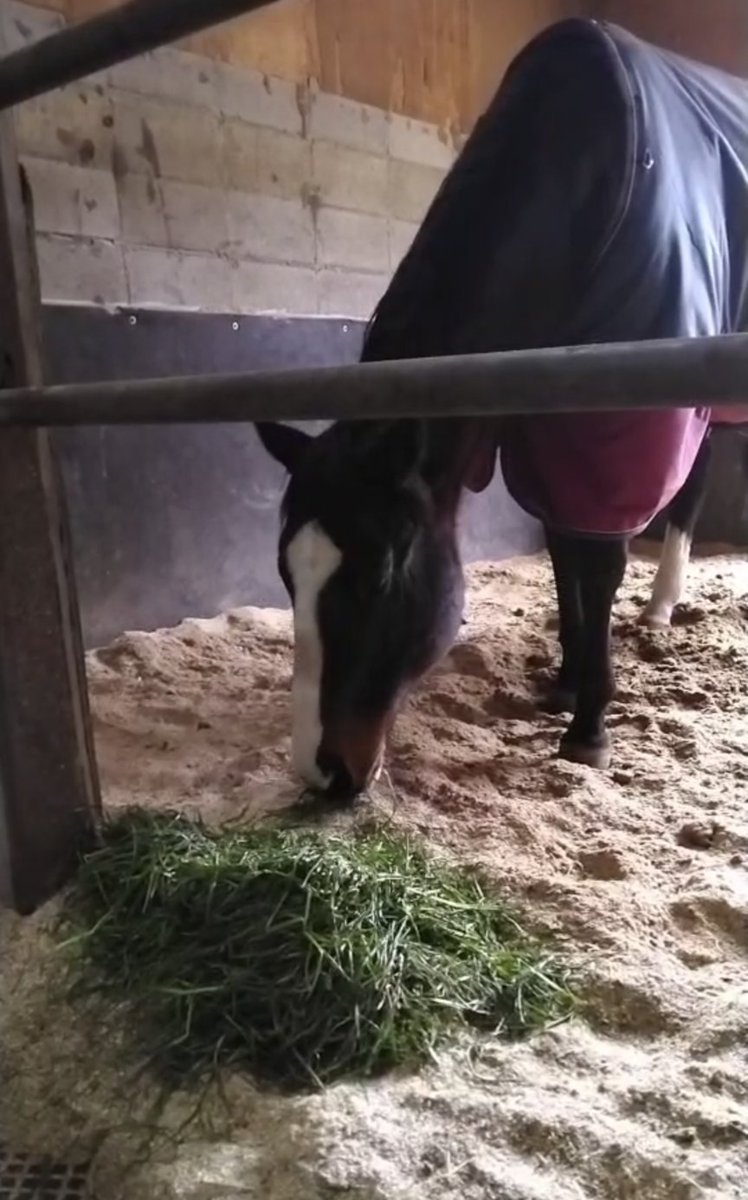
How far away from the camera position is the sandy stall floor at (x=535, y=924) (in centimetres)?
82

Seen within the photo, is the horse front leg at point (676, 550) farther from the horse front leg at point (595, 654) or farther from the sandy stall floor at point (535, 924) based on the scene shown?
the horse front leg at point (595, 654)

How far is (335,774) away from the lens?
140 cm

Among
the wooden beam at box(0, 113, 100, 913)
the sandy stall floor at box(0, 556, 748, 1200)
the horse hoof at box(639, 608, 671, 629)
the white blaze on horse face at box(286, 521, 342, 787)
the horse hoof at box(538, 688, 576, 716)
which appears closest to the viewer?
the sandy stall floor at box(0, 556, 748, 1200)

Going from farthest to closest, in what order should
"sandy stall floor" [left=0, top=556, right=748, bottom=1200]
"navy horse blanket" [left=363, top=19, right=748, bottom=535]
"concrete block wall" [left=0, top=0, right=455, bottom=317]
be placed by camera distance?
"concrete block wall" [left=0, top=0, right=455, bottom=317] → "navy horse blanket" [left=363, top=19, right=748, bottom=535] → "sandy stall floor" [left=0, top=556, right=748, bottom=1200]

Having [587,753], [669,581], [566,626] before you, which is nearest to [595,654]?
[587,753]

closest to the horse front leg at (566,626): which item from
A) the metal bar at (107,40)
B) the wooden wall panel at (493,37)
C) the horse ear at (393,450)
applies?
the horse ear at (393,450)

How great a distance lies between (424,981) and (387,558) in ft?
1.79

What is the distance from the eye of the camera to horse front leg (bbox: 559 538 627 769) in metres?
1.64

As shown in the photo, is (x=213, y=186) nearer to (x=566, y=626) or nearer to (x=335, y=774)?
(x=566, y=626)

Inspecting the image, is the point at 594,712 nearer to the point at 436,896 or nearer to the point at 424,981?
the point at 436,896

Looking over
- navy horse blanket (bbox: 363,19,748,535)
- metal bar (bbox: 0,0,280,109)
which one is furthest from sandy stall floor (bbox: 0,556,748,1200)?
metal bar (bbox: 0,0,280,109)

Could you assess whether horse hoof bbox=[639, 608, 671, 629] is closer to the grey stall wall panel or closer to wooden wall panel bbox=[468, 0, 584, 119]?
the grey stall wall panel

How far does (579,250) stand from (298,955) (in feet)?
3.45

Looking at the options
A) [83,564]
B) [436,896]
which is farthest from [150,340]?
[436,896]
